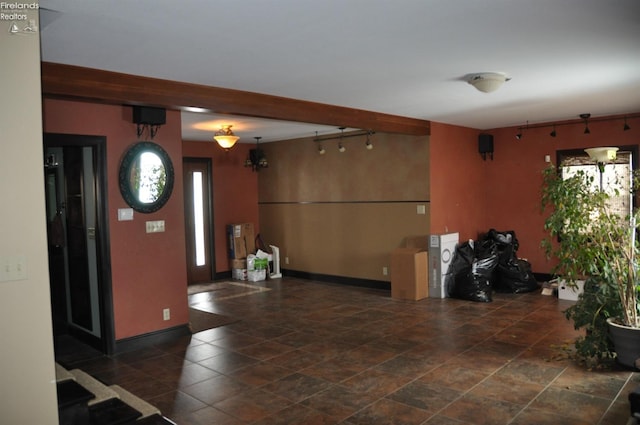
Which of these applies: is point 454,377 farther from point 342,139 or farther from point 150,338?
point 342,139

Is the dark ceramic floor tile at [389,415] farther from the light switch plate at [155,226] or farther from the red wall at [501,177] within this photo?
the red wall at [501,177]

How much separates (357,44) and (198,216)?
19.5 ft

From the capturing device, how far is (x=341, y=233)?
315 inches

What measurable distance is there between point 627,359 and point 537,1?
2.92 meters

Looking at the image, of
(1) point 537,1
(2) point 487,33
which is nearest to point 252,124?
(2) point 487,33

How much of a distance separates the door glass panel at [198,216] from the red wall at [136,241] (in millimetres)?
3336

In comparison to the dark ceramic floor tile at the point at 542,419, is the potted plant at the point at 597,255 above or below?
above

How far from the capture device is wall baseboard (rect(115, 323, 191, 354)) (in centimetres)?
470

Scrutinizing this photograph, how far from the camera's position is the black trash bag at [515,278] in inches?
270

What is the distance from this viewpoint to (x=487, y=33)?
2986 millimetres

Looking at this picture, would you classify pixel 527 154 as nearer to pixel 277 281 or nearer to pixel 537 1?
pixel 277 281

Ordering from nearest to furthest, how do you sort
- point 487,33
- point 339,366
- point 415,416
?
point 487,33 < point 415,416 < point 339,366

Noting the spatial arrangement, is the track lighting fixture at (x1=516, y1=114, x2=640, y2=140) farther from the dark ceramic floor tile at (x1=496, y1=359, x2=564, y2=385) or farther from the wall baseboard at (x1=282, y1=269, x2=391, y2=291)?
the dark ceramic floor tile at (x1=496, y1=359, x2=564, y2=385)

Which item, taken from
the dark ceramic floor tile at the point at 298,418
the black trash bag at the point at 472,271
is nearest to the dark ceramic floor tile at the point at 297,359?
the dark ceramic floor tile at the point at 298,418
